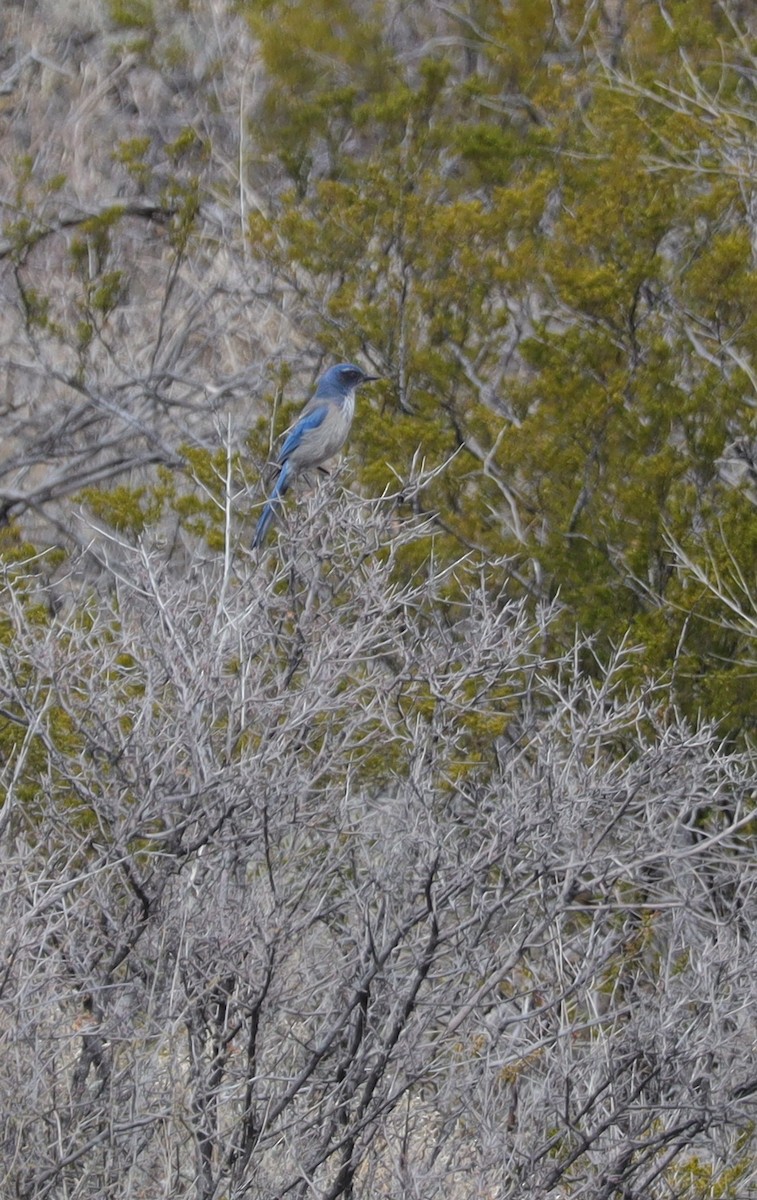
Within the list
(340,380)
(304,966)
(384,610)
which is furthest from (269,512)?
(304,966)

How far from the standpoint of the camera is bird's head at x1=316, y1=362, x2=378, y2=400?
8.22 m

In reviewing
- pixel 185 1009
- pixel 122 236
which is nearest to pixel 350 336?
pixel 122 236

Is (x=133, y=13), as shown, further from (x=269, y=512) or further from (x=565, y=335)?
(x=269, y=512)

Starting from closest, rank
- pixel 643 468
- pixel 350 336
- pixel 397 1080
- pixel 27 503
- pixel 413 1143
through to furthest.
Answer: pixel 397 1080 < pixel 413 1143 < pixel 643 468 < pixel 350 336 < pixel 27 503

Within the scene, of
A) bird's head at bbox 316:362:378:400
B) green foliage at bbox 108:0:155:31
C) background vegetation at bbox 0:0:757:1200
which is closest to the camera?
background vegetation at bbox 0:0:757:1200

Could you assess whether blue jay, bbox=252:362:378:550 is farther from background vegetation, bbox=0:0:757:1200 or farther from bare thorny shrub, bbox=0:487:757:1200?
bare thorny shrub, bbox=0:487:757:1200

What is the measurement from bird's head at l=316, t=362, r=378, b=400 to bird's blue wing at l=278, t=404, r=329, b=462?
290mm

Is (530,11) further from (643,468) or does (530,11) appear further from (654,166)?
(643,468)

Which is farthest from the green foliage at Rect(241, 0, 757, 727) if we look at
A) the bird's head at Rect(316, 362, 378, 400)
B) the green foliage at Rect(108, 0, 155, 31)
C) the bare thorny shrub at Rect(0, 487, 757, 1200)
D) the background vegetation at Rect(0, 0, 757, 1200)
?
the green foliage at Rect(108, 0, 155, 31)

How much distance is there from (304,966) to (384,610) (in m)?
0.95

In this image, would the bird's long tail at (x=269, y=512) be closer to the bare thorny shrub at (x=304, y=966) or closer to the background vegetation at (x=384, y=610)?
the background vegetation at (x=384, y=610)

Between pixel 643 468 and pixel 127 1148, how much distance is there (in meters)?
5.63

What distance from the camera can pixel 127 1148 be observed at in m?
4.81

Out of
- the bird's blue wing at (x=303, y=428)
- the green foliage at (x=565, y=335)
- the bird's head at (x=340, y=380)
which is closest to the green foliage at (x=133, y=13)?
the green foliage at (x=565, y=335)
